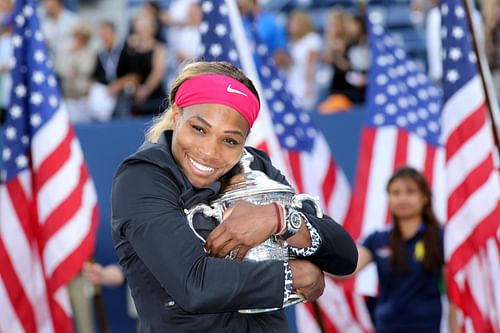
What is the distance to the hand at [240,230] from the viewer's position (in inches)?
101

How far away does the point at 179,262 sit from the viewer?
2521mm

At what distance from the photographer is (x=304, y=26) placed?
400 inches

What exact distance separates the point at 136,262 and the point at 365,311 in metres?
4.86

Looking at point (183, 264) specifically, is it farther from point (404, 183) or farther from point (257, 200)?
point (404, 183)

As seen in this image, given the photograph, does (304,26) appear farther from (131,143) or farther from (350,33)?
(131,143)

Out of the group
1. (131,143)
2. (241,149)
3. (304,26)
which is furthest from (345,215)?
(241,149)

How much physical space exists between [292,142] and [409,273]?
164 centimetres

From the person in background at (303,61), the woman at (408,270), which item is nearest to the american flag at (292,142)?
the woman at (408,270)

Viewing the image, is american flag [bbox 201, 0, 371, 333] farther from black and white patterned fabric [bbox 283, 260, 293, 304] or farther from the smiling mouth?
black and white patterned fabric [bbox 283, 260, 293, 304]

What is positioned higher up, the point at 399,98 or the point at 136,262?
the point at 399,98

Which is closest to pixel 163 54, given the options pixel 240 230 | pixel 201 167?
pixel 201 167

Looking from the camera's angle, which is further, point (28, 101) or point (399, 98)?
point (399, 98)

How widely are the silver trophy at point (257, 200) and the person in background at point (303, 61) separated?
7.26 m

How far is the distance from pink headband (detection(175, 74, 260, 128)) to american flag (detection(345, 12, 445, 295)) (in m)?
5.12
